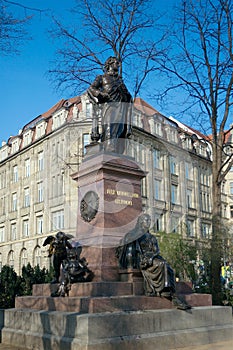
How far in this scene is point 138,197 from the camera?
10977mm

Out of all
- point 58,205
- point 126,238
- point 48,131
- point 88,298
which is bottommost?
point 88,298

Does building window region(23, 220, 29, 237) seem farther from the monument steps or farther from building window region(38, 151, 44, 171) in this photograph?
the monument steps

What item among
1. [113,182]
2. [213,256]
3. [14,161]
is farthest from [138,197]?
[213,256]

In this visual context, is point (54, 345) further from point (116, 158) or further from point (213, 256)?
point (213, 256)

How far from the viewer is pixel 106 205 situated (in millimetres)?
10375

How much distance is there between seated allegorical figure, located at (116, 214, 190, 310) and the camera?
9227 millimetres

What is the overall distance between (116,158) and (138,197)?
1072mm

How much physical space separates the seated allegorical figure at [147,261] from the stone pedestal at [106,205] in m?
0.24

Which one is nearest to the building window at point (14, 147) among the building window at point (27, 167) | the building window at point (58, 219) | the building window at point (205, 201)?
the building window at point (27, 167)

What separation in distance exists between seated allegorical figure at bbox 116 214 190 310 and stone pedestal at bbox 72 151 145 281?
0.24 m

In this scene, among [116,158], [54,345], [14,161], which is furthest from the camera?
[14,161]

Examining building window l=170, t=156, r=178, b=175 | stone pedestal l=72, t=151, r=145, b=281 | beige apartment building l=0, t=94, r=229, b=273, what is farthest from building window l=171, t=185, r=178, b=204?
stone pedestal l=72, t=151, r=145, b=281

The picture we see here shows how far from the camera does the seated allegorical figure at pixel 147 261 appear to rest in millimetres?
9227

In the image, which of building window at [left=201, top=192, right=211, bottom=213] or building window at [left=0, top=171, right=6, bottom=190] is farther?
building window at [left=201, top=192, right=211, bottom=213]
